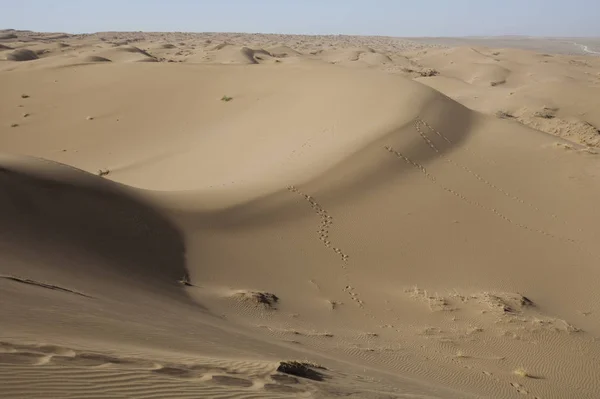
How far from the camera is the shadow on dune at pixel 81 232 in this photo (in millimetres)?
7316

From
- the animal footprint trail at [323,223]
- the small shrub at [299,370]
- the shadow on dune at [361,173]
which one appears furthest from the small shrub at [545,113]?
the small shrub at [299,370]

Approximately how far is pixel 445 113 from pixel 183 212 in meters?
11.2

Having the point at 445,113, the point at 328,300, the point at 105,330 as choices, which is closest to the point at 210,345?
the point at 105,330

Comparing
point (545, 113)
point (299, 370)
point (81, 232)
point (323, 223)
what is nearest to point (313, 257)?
point (323, 223)

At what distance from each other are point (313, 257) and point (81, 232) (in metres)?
4.06

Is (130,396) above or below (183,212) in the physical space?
below

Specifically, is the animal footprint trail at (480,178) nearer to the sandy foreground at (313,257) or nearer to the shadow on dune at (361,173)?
the sandy foreground at (313,257)

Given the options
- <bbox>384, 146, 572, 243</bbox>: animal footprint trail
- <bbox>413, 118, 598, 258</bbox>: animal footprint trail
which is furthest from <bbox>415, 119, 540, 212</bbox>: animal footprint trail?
<bbox>384, 146, 572, 243</bbox>: animal footprint trail

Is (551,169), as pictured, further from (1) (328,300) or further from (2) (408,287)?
(1) (328,300)

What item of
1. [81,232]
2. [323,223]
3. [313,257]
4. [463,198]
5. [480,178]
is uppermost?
[480,178]

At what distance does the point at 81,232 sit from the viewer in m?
8.56

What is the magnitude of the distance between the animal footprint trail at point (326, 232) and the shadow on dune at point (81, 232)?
2.76 m

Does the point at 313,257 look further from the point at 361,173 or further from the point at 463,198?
the point at 463,198

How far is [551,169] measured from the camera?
15.5 m
